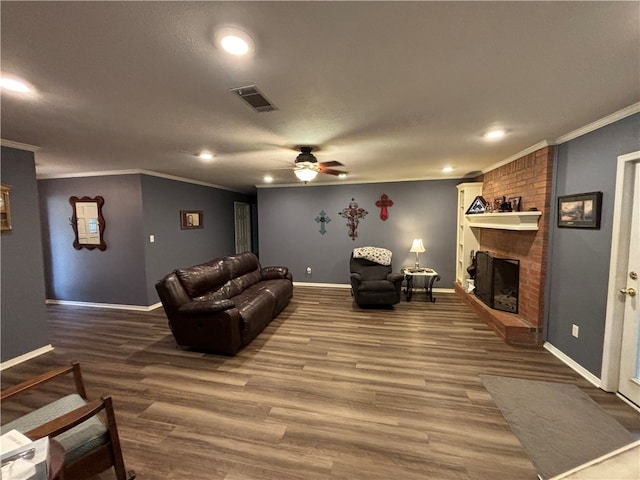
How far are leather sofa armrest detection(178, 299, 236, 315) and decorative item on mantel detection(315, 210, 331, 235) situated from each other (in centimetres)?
348

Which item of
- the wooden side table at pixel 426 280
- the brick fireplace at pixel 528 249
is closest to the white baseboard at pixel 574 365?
the brick fireplace at pixel 528 249

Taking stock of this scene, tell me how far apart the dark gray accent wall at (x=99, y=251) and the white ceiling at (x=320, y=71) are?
5.85ft

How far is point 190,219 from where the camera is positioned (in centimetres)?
572

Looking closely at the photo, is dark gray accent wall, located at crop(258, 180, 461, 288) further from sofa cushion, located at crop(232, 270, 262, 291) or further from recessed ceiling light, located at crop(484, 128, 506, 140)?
recessed ceiling light, located at crop(484, 128, 506, 140)

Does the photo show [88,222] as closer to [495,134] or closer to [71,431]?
[71,431]

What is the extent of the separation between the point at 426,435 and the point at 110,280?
17.8 ft

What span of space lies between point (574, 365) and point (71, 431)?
4.19m

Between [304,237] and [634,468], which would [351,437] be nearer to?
[634,468]

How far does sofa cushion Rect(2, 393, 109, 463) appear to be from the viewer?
4.58ft

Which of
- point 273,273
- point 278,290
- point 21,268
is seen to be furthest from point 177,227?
point 278,290

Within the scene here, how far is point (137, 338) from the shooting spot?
11.7 ft

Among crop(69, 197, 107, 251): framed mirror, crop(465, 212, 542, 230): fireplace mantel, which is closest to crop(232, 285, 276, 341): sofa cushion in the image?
crop(69, 197, 107, 251): framed mirror

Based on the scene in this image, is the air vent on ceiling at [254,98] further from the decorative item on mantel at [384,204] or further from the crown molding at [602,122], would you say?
the decorative item on mantel at [384,204]

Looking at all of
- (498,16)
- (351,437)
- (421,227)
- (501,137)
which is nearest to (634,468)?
(351,437)
